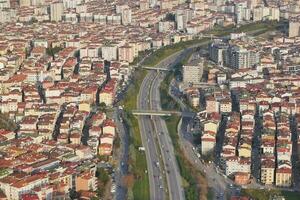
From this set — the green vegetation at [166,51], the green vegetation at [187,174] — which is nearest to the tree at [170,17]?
the green vegetation at [166,51]

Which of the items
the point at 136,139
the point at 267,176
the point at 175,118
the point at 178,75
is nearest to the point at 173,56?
the point at 178,75

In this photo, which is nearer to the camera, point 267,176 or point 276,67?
point 267,176

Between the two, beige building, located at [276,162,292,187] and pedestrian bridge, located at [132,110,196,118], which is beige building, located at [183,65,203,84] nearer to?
pedestrian bridge, located at [132,110,196,118]

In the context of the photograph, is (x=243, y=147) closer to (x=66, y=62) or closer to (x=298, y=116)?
(x=298, y=116)

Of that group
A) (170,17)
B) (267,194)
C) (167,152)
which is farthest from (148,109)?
(170,17)

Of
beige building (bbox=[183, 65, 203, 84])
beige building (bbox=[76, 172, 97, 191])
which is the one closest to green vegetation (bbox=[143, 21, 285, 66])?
beige building (bbox=[183, 65, 203, 84])

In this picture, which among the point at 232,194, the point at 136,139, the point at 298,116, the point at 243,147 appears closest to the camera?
the point at 232,194
